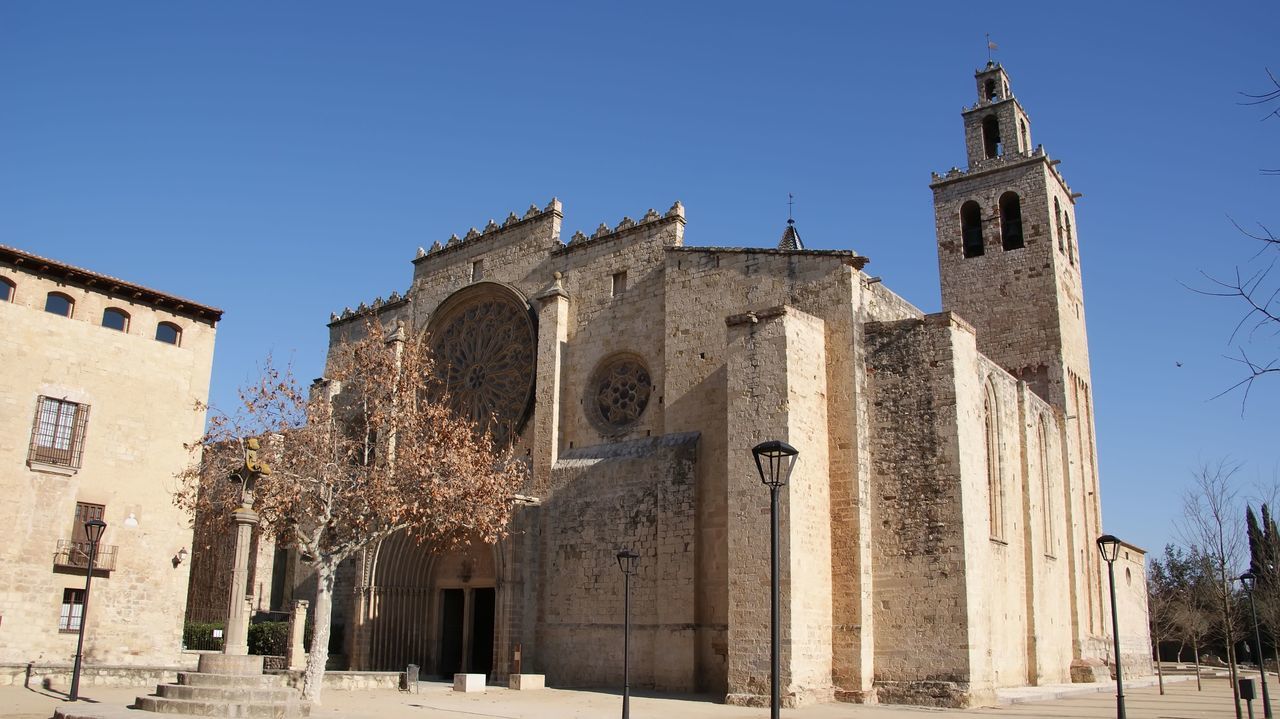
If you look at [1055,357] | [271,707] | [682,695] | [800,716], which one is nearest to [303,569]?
[682,695]

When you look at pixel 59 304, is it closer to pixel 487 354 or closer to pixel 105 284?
pixel 105 284

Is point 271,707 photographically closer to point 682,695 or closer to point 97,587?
point 682,695

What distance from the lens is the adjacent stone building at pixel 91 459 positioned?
1895cm

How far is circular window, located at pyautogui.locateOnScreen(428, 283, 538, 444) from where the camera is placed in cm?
2328

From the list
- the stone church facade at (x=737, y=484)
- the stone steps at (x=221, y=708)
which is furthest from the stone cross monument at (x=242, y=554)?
the stone church facade at (x=737, y=484)

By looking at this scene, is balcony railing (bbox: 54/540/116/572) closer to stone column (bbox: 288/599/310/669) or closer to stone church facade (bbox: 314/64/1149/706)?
stone column (bbox: 288/599/310/669)

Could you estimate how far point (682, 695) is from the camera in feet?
56.4

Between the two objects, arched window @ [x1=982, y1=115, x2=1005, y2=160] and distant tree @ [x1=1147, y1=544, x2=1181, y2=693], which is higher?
arched window @ [x1=982, y1=115, x2=1005, y2=160]

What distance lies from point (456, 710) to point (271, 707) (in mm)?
3233

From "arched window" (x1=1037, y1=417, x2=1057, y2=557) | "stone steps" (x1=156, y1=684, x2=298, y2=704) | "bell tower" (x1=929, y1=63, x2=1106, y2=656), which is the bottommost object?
"stone steps" (x1=156, y1=684, x2=298, y2=704)

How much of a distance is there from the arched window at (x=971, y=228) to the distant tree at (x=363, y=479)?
57.1 ft

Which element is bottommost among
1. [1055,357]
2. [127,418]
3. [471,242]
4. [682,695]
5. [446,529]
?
[682,695]

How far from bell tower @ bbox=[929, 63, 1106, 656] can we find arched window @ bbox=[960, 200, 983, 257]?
0.10 ft

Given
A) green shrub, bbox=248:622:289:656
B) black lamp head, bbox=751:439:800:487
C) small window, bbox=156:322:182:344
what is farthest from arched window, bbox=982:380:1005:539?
small window, bbox=156:322:182:344
